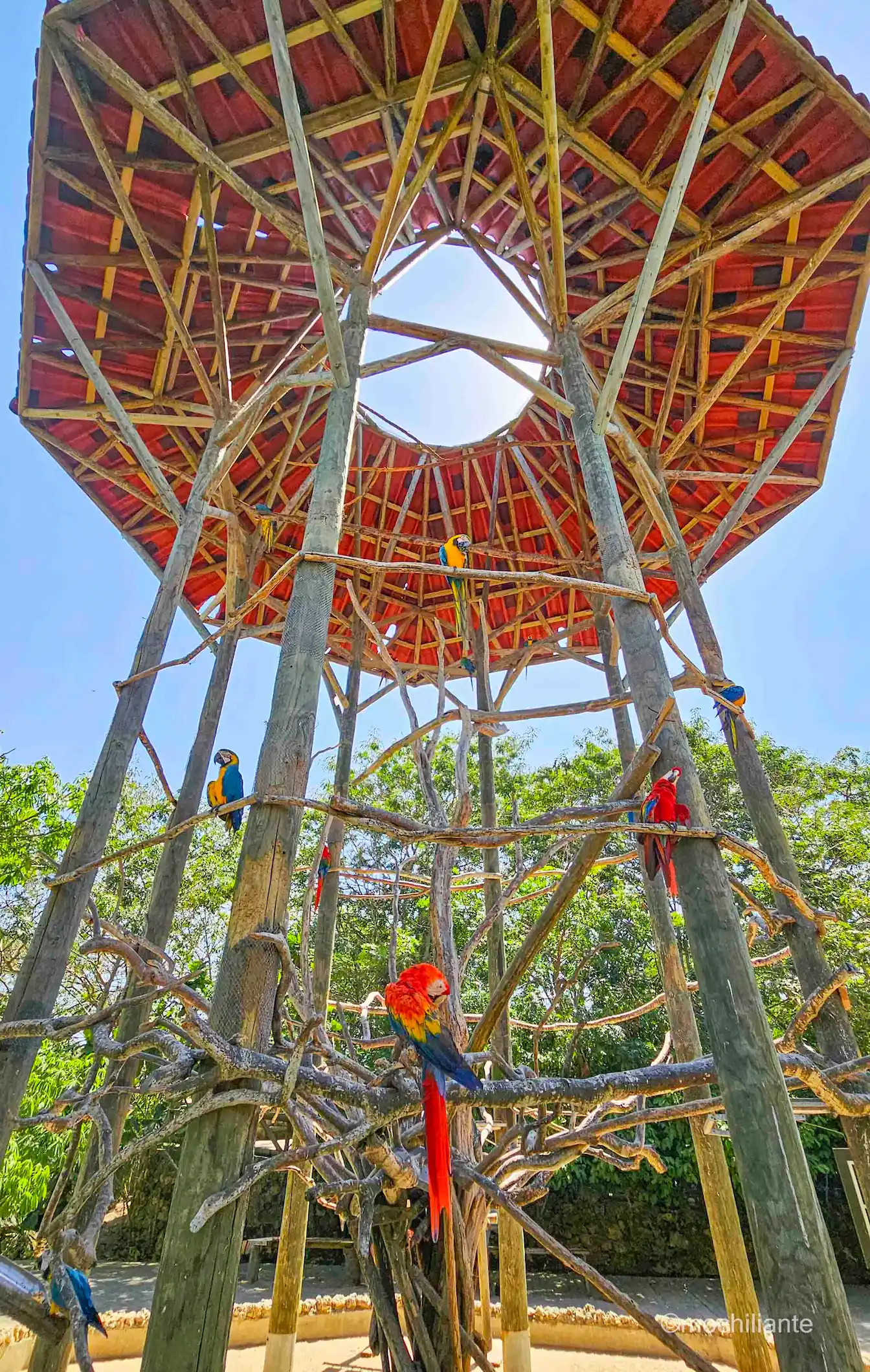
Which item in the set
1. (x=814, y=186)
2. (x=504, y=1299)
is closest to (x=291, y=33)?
(x=814, y=186)

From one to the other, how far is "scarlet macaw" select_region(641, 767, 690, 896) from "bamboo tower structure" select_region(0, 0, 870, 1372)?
96 millimetres

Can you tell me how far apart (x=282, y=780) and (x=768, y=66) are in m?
7.26

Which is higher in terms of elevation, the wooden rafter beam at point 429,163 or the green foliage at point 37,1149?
the wooden rafter beam at point 429,163

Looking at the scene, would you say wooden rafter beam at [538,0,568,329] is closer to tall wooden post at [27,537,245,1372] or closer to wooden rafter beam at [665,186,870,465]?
wooden rafter beam at [665,186,870,465]

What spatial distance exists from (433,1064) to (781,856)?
4.28m

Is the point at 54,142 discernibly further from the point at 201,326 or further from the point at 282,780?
the point at 282,780

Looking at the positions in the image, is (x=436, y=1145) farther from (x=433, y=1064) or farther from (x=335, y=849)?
(x=335, y=849)

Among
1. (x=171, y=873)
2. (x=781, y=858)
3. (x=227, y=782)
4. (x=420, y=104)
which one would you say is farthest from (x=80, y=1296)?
(x=420, y=104)

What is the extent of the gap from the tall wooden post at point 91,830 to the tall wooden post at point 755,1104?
3.74 meters

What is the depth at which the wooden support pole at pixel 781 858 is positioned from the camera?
4.89 metres

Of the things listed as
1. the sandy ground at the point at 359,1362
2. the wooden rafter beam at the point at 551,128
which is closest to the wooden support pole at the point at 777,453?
the wooden rafter beam at the point at 551,128

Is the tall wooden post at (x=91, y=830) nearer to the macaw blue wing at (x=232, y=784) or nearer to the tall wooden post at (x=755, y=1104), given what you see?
the macaw blue wing at (x=232, y=784)

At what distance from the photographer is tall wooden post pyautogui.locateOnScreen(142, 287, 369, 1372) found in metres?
2.13

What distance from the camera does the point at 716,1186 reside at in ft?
18.4
